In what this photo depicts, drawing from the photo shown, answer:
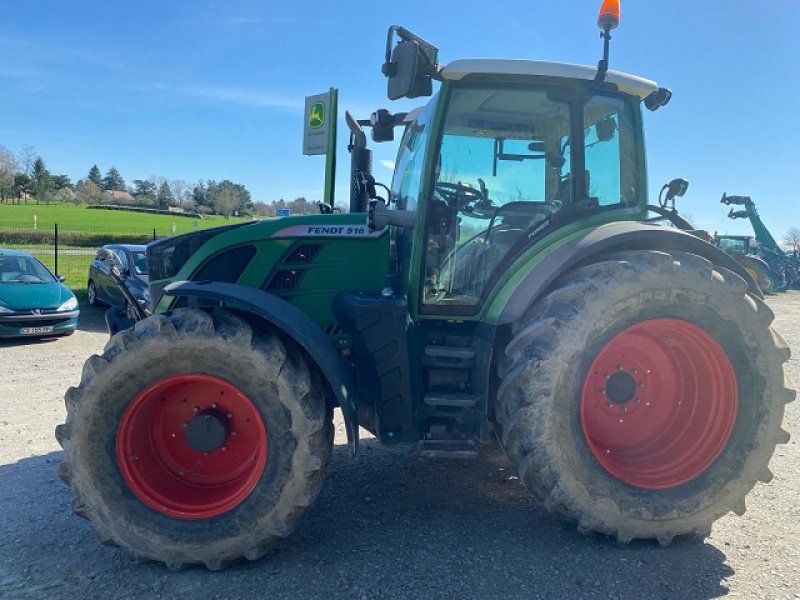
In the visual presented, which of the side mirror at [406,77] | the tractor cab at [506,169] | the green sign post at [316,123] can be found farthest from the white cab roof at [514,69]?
the green sign post at [316,123]

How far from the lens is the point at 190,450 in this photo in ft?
10.9

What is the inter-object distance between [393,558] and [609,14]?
3.17m

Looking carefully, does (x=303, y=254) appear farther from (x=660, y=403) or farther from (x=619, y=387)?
(x=660, y=403)

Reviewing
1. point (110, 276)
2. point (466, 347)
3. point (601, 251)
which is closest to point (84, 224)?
point (110, 276)

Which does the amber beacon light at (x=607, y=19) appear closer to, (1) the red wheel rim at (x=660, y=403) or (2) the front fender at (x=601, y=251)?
(2) the front fender at (x=601, y=251)

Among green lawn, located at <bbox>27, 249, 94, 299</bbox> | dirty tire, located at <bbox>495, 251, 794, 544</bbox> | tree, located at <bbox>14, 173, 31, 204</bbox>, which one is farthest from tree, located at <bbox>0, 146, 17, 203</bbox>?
dirty tire, located at <bbox>495, 251, 794, 544</bbox>

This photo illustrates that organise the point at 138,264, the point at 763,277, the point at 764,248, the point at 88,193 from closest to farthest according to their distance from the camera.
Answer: the point at 138,264, the point at 763,277, the point at 764,248, the point at 88,193

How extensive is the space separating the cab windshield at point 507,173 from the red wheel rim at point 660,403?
2.80ft

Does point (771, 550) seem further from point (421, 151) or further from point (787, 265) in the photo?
point (787, 265)

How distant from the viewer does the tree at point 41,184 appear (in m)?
75.4

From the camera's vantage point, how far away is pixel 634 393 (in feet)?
11.3

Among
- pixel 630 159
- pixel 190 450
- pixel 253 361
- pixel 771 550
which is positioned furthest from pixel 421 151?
pixel 771 550

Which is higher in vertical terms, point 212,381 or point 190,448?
point 212,381

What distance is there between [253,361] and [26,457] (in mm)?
2735
